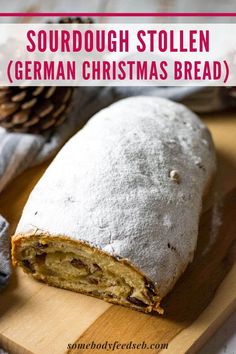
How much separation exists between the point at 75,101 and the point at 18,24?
55 centimetres

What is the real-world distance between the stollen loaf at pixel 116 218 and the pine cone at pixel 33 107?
0.86 ft

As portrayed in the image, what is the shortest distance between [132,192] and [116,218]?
9cm

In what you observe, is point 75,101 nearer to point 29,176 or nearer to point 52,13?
point 29,176

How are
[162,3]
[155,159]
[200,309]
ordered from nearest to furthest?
1. [200,309]
2. [155,159]
3. [162,3]

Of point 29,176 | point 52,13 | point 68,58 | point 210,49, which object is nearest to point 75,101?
point 68,58

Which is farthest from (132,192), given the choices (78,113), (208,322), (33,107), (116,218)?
(78,113)

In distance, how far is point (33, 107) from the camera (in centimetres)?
205

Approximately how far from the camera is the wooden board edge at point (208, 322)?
1481 mm

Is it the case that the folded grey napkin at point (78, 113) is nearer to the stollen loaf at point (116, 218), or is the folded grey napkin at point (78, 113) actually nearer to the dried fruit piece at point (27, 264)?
the stollen loaf at point (116, 218)

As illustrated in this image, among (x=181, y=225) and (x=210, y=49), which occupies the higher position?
(x=210, y=49)

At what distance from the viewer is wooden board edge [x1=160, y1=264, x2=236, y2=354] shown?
1481mm

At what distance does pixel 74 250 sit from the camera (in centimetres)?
157

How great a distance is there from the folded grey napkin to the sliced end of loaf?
36 centimetres

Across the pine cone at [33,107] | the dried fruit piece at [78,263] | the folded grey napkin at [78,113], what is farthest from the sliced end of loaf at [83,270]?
the pine cone at [33,107]
